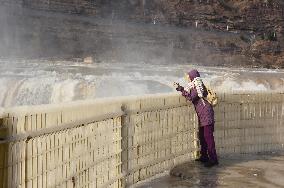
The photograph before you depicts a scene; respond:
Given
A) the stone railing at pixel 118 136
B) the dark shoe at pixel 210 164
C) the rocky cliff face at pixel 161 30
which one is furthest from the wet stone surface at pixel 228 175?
the rocky cliff face at pixel 161 30

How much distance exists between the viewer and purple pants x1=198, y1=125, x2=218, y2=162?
22.6 ft

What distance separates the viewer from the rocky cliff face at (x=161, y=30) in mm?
47969

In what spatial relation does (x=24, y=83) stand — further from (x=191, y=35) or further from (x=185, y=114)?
(x=191, y=35)

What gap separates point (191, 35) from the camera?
190ft

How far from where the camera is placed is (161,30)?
56.3m

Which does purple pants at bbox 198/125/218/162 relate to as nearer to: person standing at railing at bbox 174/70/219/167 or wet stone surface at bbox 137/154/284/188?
person standing at railing at bbox 174/70/219/167

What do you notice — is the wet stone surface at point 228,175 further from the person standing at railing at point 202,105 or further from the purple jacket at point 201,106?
the purple jacket at point 201,106

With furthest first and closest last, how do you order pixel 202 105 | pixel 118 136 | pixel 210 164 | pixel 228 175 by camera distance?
pixel 210 164, pixel 202 105, pixel 228 175, pixel 118 136

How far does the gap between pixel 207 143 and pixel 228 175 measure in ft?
1.64

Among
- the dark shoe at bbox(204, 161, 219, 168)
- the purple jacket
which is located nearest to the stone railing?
the purple jacket

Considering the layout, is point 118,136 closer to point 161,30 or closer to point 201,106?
point 201,106

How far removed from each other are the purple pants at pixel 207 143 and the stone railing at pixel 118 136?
0.20 meters

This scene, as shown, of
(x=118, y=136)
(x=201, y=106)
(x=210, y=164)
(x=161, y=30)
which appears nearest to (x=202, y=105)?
(x=201, y=106)

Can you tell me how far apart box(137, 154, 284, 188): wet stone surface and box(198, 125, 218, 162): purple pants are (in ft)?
0.43
